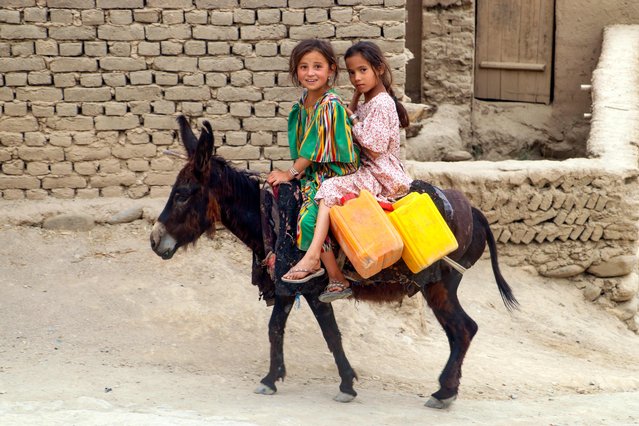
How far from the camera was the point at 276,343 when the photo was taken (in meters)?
5.83

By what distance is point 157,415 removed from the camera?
5.01m

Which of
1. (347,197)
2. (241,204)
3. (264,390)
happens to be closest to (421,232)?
(347,197)

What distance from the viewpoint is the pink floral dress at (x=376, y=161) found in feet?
18.0

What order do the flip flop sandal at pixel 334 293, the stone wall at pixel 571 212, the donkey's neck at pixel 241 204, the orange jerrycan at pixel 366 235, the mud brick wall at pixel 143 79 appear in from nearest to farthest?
the orange jerrycan at pixel 366 235
the flip flop sandal at pixel 334 293
the donkey's neck at pixel 241 204
the mud brick wall at pixel 143 79
the stone wall at pixel 571 212

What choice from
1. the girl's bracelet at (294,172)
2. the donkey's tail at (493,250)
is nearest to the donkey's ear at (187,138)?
the girl's bracelet at (294,172)

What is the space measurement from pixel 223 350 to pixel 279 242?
1541 millimetres

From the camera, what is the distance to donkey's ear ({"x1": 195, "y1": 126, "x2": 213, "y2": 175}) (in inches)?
212

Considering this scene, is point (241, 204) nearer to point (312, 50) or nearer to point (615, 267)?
point (312, 50)

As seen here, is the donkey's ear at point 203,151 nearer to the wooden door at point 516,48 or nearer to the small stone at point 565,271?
the small stone at point 565,271

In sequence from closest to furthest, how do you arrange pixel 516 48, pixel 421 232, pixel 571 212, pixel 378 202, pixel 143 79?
pixel 421 232 < pixel 378 202 < pixel 143 79 < pixel 571 212 < pixel 516 48

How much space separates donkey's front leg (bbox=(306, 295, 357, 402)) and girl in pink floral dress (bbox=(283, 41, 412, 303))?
0.76 ft

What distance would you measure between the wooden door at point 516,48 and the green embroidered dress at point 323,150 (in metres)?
6.94

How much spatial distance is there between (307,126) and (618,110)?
18.5 ft

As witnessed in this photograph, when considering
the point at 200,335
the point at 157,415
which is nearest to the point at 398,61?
the point at 200,335
